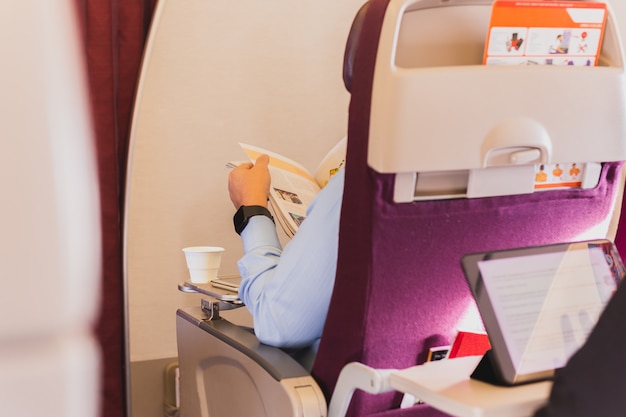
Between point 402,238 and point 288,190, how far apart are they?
645 mm

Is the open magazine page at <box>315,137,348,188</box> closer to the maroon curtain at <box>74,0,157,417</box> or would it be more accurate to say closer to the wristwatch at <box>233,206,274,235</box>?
the wristwatch at <box>233,206,274,235</box>

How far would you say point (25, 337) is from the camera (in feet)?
1.60

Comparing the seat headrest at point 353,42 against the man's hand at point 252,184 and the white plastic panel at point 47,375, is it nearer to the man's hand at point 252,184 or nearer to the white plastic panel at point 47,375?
the man's hand at point 252,184

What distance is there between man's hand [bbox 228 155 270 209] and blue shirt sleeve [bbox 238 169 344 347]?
18 centimetres

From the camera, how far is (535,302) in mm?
1124

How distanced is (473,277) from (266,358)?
531 mm

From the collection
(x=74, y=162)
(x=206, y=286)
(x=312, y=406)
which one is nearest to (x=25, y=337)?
(x=74, y=162)

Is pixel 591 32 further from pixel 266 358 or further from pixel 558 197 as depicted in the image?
pixel 266 358

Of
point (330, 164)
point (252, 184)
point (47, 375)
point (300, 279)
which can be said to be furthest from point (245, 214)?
point (47, 375)

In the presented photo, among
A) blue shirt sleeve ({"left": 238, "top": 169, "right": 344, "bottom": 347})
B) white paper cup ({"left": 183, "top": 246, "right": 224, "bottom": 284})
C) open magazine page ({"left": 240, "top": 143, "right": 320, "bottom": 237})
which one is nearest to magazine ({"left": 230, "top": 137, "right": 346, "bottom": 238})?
open magazine page ({"left": 240, "top": 143, "right": 320, "bottom": 237})

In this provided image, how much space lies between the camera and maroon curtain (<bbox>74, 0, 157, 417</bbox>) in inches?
91.5

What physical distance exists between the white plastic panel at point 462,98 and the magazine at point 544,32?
0.08 feet

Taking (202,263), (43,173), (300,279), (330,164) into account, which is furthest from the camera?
(330,164)

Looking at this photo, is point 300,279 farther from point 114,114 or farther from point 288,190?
point 114,114
